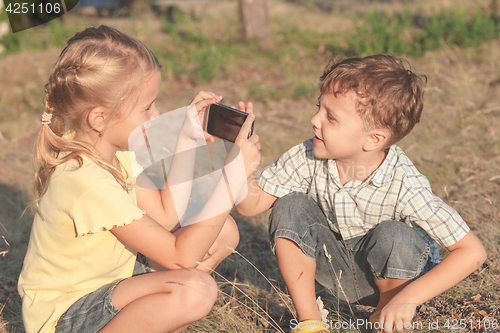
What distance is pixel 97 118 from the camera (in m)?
1.84

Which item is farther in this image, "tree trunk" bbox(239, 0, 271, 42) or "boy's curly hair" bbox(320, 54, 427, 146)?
"tree trunk" bbox(239, 0, 271, 42)

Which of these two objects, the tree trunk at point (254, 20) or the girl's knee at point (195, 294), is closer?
the girl's knee at point (195, 294)

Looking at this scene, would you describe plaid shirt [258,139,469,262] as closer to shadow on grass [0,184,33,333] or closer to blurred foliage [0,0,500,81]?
shadow on grass [0,184,33,333]

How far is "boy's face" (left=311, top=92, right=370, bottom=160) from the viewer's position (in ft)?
6.50

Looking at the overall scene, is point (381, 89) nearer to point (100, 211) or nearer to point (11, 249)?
point (100, 211)

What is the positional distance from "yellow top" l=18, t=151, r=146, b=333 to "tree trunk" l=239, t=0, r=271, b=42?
6.04 metres

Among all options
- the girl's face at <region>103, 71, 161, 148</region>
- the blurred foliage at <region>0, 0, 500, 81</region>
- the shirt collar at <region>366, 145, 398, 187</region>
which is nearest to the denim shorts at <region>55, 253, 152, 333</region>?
the girl's face at <region>103, 71, 161, 148</region>

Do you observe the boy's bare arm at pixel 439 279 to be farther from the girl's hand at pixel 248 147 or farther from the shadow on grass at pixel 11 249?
the shadow on grass at pixel 11 249

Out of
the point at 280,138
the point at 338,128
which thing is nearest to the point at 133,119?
the point at 338,128

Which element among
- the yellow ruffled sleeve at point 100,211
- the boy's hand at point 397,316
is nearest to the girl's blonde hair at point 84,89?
the yellow ruffled sleeve at point 100,211

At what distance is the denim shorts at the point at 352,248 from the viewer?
6.03ft

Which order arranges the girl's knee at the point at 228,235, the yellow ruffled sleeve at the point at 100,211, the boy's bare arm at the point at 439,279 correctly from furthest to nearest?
1. the girl's knee at the point at 228,235
2. the boy's bare arm at the point at 439,279
3. the yellow ruffled sleeve at the point at 100,211

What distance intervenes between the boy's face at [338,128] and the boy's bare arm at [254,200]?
32 cm

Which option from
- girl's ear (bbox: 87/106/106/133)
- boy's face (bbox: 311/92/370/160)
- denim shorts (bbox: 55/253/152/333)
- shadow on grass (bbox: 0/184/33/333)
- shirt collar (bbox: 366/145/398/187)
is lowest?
shadow on grass (bbox: 0/184/33/333)
